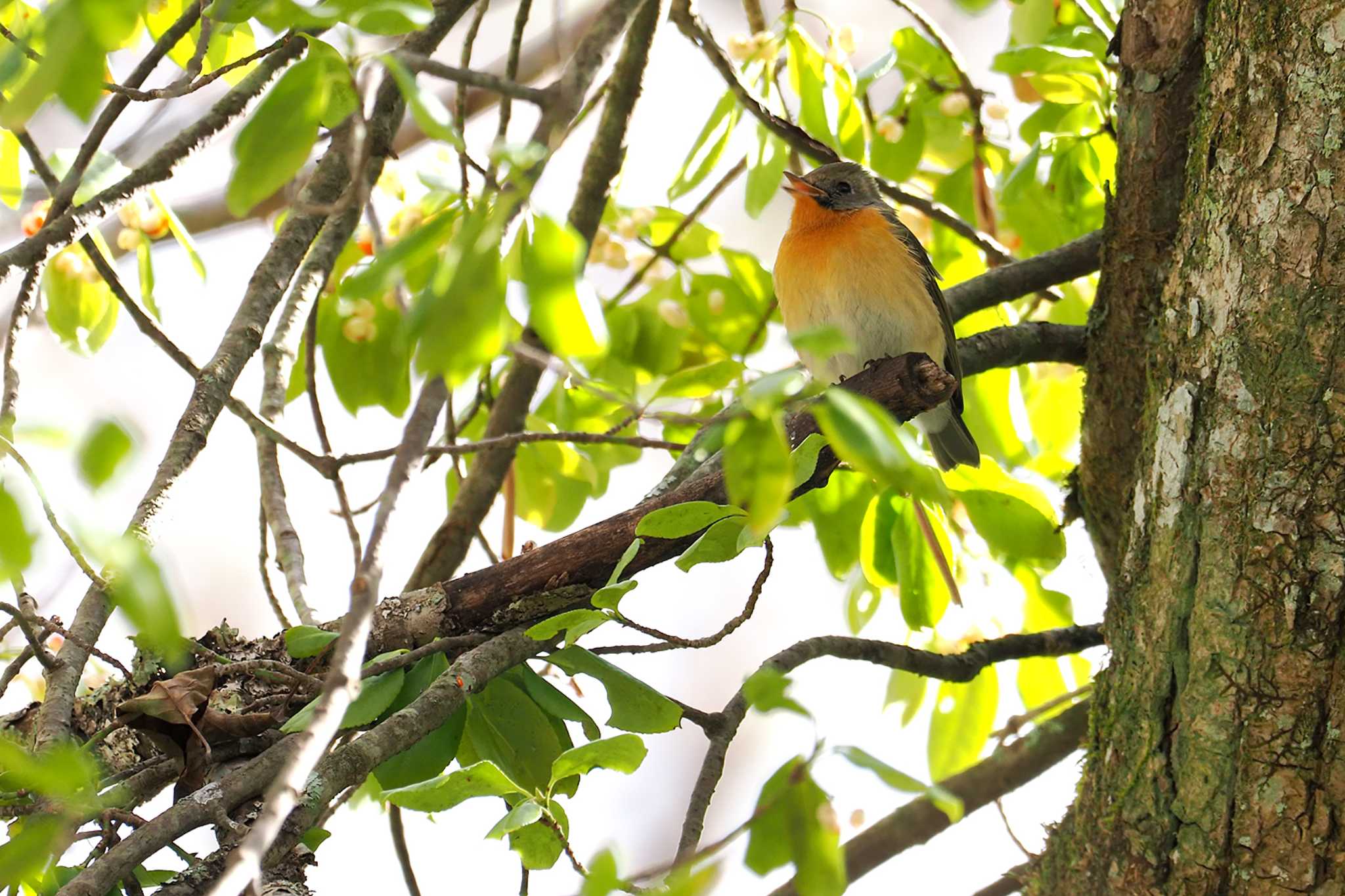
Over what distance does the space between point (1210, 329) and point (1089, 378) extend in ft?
3.10

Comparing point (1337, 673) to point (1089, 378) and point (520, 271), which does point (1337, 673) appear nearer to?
point (1089, 378)

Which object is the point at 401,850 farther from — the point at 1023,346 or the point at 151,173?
the point at 1023,346

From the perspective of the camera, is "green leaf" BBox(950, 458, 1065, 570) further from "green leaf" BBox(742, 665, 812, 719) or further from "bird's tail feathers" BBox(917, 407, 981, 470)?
"green leaf" BBox(742, 665, 812, 719)

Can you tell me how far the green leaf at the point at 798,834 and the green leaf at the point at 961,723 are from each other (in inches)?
101

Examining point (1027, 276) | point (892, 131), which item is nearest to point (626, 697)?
point (1027, 276)

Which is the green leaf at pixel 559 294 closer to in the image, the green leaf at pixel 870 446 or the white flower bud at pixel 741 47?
the green leaf at pixel 870 446

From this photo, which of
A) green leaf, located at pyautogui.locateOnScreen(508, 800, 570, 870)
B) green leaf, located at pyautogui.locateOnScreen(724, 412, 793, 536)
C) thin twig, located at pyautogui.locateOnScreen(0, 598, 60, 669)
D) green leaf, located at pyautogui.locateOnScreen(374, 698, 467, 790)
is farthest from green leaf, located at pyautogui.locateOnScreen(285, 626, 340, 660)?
green leaf, located at pyautogui.locateOnScreen(724, 412, 793, 536)

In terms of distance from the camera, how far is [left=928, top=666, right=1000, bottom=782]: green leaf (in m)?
3.77

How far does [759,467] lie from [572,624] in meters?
1.21

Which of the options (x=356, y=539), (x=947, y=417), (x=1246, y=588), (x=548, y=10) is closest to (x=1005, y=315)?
(x=947, y=417)

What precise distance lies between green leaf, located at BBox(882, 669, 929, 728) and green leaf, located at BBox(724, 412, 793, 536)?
2.89 metres

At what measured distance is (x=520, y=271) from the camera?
4.12 feet

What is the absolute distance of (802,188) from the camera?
193 inches

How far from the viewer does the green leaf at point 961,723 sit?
12.4 ft
